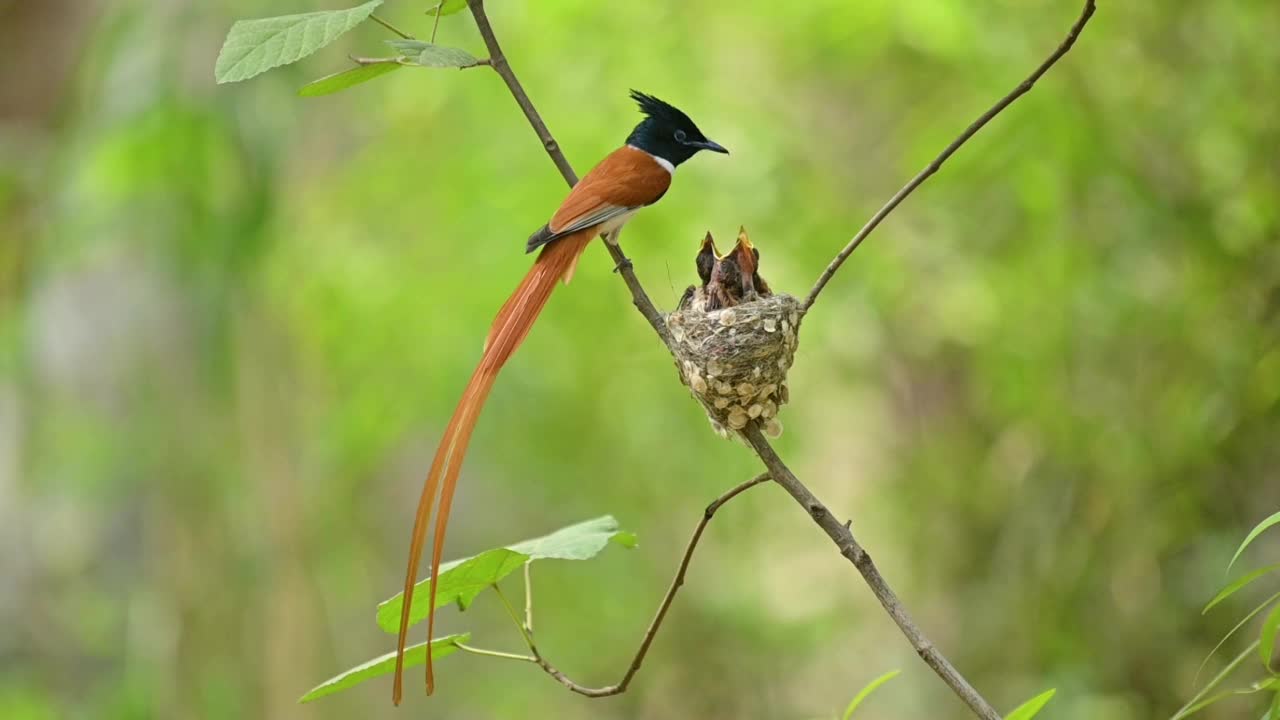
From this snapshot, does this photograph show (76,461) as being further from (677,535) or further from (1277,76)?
(1277,76)

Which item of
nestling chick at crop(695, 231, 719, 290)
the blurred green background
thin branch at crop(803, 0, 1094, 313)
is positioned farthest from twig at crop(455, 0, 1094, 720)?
the blurred green background

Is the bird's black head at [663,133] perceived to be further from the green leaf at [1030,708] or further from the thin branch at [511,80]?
the green leaf at [1030,708]

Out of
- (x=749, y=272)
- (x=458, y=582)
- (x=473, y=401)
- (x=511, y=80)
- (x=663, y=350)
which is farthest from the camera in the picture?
(x=663, y=350)

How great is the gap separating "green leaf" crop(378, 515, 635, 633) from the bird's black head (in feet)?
1.25

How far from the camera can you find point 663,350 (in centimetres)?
385

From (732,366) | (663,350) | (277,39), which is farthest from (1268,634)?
(663,350)

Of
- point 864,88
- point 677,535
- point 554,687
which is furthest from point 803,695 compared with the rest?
point 864,88

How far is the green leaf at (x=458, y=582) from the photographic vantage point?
94cm

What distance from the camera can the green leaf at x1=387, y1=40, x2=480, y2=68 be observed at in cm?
83

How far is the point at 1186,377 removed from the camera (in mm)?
2863

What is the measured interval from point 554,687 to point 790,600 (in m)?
1.21

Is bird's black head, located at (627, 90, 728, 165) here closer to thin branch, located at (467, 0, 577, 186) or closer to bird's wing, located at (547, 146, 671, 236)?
bird's wing, located at (547, 146, 671, 236)

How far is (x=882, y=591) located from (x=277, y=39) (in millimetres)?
576

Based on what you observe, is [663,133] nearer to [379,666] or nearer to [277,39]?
[277,39]
